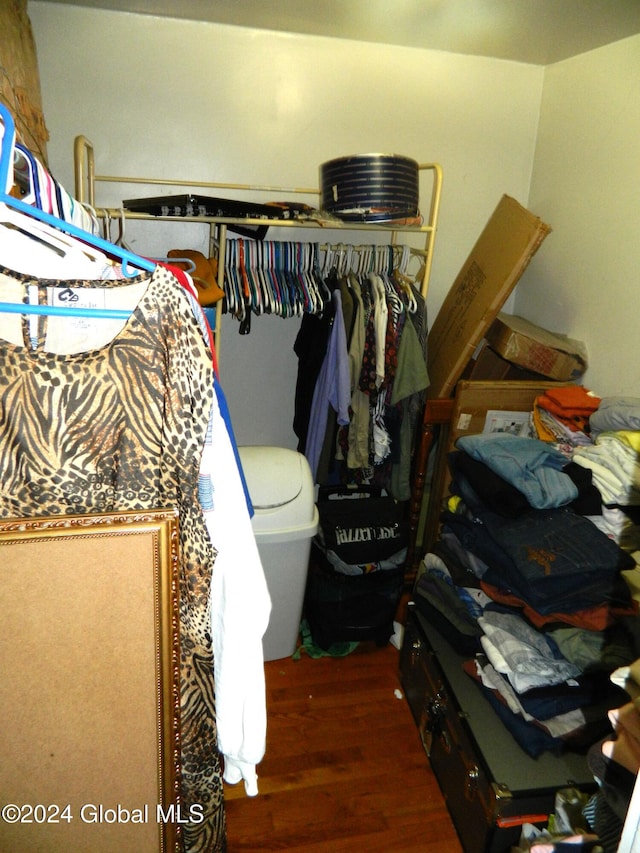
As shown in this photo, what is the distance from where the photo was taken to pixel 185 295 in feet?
2.77

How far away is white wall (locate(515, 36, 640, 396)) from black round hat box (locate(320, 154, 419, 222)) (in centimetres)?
80

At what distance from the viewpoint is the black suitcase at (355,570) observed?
87.4 inches

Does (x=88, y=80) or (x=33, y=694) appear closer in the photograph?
(x=33, y=694)

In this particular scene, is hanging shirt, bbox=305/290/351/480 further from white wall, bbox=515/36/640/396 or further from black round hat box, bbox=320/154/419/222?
white wall, bbox=515/36/640/396

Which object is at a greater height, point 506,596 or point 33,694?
point 33,694

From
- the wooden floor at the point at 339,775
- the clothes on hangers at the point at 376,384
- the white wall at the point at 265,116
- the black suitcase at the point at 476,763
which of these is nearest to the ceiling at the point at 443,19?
the white wall at the point at 265,116

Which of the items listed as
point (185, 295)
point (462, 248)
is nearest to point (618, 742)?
point (185, 295)

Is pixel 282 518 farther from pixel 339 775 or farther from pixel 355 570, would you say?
pixel 339 775

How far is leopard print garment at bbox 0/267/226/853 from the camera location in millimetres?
809

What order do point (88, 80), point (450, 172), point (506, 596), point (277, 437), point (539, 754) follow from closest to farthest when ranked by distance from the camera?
point (539, 754)
point (506, 596)
point (88, 80)
point (450, 172)
point (277, 437)

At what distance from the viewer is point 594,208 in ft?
7.36

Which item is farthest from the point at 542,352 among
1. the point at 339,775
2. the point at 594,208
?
the point at 339,775

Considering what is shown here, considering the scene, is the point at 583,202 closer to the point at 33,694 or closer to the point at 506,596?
the point at 506,596

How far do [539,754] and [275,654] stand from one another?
1.14m
